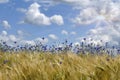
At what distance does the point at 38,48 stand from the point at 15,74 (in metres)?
4.79

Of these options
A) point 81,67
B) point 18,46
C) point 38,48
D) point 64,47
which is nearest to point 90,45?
point 64,47

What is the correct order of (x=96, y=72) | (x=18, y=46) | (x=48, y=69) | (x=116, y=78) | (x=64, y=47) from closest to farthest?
1. (x=116, y=78)
2. (x=96, y=72)
3. (x=48, y=69)
4. (x=64, y=47)
5. (x=18, y=46)

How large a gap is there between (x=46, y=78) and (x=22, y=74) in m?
0.41

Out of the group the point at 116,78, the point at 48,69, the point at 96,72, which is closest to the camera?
the point at 116,78

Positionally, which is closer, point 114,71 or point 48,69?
point 114,71

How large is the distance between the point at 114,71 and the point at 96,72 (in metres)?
0.23

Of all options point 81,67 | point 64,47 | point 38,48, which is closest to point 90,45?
point 64,47

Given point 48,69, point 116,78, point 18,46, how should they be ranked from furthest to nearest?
point 18,46 < point 48,69 < point 116,78

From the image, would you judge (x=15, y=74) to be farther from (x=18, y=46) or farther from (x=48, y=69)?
(x=18, y=46)

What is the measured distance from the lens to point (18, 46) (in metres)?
10.2

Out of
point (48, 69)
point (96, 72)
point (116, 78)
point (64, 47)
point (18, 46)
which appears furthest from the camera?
point (18, 46)

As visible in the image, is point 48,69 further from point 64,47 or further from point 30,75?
point 64,47

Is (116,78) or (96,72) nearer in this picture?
(116,78)

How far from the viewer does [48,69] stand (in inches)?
189
